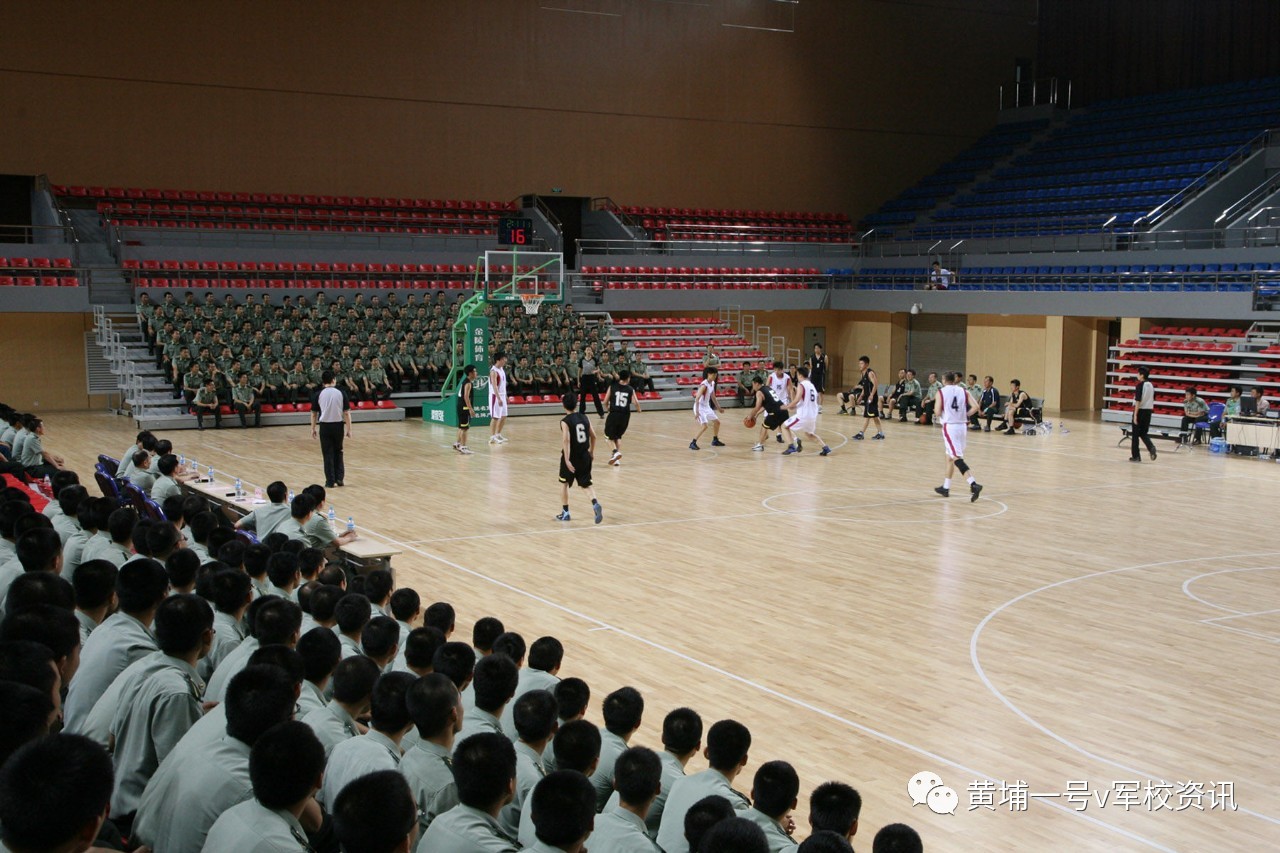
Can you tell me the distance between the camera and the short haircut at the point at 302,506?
361 inches

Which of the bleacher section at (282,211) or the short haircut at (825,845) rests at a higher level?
the bleacher section at (282,211)

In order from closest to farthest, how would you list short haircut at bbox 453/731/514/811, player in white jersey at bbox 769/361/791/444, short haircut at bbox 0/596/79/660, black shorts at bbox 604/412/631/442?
1. short haircut at bbox 453/731/514/811
2. short haircut at bbox 0/596/79/660
3. black shorts at bbox 604/412/631/442
4. player in white jersey at bbox 769/361/791/444

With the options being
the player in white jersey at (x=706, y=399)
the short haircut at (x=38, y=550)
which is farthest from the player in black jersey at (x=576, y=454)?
the short haircut at (x=38, y=550)

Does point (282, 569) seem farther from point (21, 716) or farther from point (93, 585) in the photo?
point (21, 716)

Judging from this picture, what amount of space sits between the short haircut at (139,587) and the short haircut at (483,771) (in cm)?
226

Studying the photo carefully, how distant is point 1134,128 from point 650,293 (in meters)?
15.0

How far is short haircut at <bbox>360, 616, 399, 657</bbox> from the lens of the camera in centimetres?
555

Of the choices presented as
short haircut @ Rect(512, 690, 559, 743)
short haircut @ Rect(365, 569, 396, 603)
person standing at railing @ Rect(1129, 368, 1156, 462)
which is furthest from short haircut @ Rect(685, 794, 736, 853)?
person standing at railing @ Rect(1129, 368, 1156, 462)

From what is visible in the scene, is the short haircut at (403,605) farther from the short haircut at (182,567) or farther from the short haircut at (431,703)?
the short haircut at (431,703)

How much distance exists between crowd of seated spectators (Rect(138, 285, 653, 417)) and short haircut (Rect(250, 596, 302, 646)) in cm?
1799

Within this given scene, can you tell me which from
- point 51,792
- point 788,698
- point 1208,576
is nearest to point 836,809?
point 51,792

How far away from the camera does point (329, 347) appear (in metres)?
25.9

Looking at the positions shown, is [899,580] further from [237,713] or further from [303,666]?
[237,713]

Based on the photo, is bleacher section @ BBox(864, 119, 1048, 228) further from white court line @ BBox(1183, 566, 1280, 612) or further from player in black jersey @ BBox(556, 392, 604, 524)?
white court line @ BBox(1183, 566, 1280, 612)
